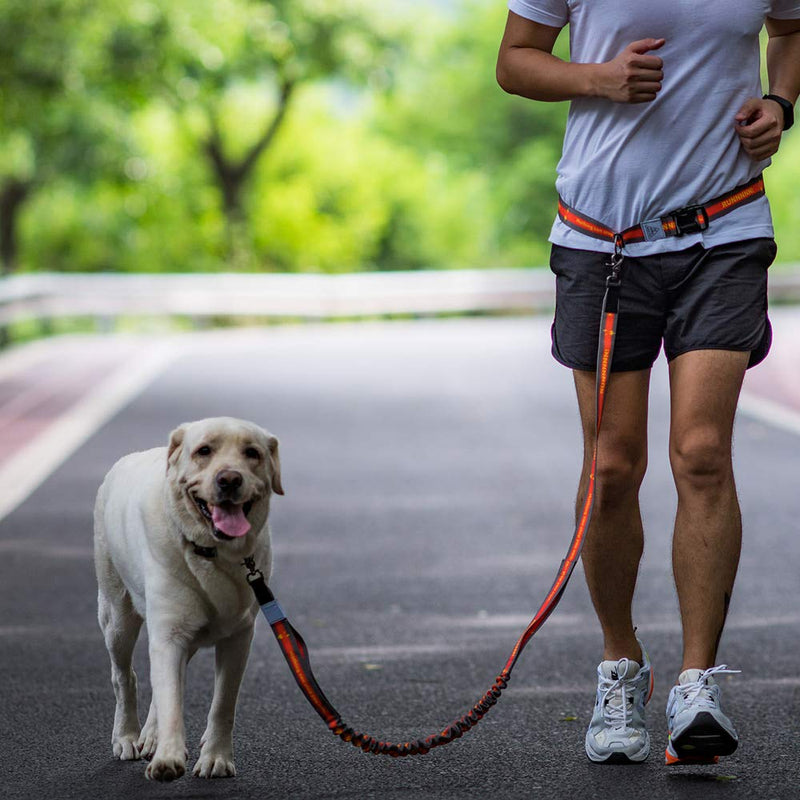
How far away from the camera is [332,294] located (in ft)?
102

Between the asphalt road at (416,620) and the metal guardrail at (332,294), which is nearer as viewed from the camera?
the asphalt road at (416,620)

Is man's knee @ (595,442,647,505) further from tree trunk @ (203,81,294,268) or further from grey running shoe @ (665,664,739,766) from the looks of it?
tree trunk @ (203,81,294,268)

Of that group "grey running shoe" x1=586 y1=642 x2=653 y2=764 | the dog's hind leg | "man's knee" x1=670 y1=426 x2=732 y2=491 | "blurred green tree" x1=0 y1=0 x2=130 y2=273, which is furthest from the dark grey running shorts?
"blurred green tree" x1=0 y1=0 x2=130 y2=273

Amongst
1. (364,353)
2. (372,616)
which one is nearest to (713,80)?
(372,616)

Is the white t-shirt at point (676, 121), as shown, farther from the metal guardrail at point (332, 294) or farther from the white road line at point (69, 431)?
the metal guardrail at point (332, 294)

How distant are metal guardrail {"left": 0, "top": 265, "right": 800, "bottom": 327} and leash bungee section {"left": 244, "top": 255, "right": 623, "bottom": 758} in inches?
930

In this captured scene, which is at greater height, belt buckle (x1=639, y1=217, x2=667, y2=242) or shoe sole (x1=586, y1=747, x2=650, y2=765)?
belt buckle (x1=639, y1=217, x2=667, y2=242)

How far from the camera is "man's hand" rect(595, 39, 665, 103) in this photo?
4281 millimetres

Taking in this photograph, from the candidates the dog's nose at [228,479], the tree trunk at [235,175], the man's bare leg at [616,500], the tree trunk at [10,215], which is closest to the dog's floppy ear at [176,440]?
the dog's nose at [228,479]

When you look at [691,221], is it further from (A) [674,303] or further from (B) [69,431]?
(B) [69,431]

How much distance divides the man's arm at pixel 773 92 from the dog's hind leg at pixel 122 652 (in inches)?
78.0

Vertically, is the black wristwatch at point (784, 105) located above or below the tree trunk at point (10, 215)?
above

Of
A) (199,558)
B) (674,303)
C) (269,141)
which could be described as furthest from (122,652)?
(269,141)

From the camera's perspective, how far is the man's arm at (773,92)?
14.3 feet
